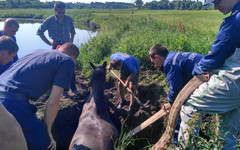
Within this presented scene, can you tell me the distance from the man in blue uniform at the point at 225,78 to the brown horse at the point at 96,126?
156cm

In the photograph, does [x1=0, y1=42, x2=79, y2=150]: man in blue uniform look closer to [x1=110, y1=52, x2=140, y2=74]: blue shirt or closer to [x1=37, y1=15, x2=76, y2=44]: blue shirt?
[x1=110, y1=52, x2=140, y2=74]: blue shirt

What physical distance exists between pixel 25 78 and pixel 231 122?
9.23ft

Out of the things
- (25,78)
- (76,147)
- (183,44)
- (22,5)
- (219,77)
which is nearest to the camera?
(219,77)

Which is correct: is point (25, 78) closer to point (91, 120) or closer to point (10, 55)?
point (10, 55)

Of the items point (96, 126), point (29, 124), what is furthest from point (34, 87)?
point (96, 126)

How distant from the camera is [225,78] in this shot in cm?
262

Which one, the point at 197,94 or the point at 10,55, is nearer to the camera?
the point at 197,94

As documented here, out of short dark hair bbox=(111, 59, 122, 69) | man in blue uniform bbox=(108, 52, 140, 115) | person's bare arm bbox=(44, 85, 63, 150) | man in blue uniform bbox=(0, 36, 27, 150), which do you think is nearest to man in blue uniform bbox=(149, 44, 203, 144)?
man in blue uniform bbox=(108, 52, 140, 115)

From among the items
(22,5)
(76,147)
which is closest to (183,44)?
(76,147)

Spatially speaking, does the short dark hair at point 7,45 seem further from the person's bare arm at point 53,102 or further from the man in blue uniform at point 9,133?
the man in blue uniform at point 9,133

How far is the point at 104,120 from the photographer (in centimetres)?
443

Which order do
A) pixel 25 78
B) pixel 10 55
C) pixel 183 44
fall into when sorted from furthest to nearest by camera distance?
1. pixel 183 44
2. pixel 10 55
3. pixel 25 78

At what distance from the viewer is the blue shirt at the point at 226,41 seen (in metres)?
2.52

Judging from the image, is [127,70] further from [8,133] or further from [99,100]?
[8,133]
